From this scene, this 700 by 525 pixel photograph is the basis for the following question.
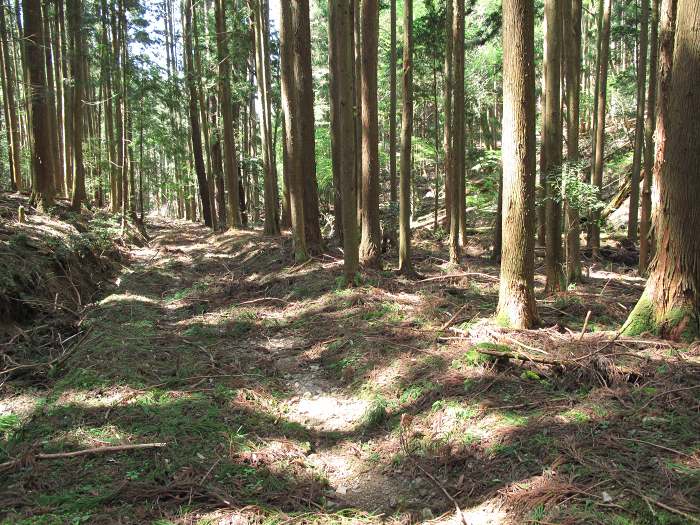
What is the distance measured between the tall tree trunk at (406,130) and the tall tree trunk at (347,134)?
1.10 m

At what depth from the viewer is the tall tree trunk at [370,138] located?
9377 mm

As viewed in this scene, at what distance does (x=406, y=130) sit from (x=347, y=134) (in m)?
1.43

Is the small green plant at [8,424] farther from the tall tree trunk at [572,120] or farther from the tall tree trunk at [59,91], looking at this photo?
the tall tree trunk at [59,91]

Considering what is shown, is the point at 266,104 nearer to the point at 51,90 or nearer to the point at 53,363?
the point at 51,90

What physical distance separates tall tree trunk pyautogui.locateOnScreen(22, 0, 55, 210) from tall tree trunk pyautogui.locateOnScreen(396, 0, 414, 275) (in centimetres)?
952

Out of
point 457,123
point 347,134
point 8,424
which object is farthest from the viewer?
point 457,123

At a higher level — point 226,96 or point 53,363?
point 226,96

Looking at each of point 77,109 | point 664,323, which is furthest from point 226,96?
point 664,323

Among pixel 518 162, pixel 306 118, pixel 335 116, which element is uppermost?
pixel 335 116

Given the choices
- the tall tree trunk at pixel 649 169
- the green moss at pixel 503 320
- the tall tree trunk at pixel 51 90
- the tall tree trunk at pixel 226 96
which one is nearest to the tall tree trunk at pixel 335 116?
the tall tree trunk at pixel 226 96

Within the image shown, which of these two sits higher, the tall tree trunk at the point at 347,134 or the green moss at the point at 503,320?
the tall tree trunk at the point at 347,134

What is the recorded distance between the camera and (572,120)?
928 centimetres

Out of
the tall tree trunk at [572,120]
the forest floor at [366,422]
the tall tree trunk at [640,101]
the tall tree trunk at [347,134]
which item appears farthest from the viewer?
the tall tree trunk at [640,101]

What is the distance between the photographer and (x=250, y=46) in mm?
18344
